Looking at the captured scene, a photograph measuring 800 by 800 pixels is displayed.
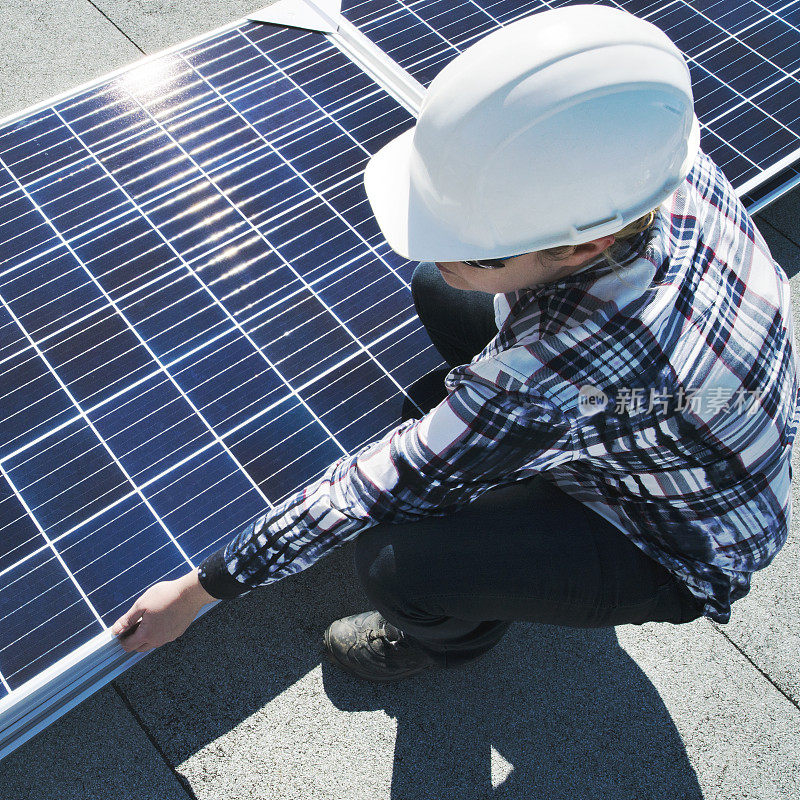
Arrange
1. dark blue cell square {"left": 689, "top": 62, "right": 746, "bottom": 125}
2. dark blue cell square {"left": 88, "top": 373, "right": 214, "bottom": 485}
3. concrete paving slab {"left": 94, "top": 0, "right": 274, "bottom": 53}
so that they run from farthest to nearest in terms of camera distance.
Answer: concrete paving slab {"left": 94, "top": 0, "right": 274, "bottom": 53} → dark blue cell square {"left": 689, "top": 62, "right": 746, "bottom": 125} → dark blue cell square {"left": 88, "top": 373, "right": 214, "bottom": 485}

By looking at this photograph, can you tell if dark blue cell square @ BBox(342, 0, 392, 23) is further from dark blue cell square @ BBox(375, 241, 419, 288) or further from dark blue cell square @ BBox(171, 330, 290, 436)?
dark blue cell square @ BBox(171, 330, 290, 436)

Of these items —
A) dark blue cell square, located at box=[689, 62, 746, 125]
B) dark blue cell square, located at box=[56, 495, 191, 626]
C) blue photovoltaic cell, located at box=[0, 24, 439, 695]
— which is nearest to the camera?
dark blue cell square, located at box=[56, 495, 191, 626]

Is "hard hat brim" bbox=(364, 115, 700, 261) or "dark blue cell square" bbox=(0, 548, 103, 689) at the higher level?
"hard hat brim" bbox=(364, 115, 700, 261)

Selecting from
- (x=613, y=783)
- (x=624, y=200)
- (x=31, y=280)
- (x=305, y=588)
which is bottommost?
(x=613, y=783)

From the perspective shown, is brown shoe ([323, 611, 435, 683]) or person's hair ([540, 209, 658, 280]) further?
brown shoe ([323, 611, 435, 683])

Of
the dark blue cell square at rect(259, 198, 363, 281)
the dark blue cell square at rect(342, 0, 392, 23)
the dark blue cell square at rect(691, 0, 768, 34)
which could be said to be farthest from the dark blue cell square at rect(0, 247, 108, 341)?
the dark blue cell square at rect(691, 0, 768, 34)

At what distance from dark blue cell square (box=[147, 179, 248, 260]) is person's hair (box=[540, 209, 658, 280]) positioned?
7.33 ft

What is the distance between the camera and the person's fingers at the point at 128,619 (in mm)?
2740

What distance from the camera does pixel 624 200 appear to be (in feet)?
6.56

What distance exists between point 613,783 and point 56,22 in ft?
20.1

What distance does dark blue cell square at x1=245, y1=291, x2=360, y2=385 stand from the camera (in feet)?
11.7

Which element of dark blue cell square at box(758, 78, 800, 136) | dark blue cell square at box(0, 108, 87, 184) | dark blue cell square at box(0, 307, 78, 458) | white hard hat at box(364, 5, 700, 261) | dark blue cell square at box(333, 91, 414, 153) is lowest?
dark blue cell square at box(758, 78, 800, 136)

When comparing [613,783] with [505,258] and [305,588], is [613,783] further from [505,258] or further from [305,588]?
[505,258]

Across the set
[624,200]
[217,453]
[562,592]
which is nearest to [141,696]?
[217,453]
